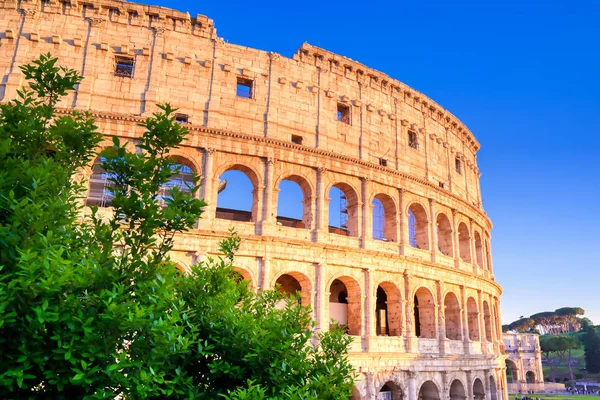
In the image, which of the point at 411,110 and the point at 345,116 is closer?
the point at 345,116

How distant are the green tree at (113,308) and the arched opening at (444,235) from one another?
1732 cm

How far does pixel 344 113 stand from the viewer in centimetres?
2117

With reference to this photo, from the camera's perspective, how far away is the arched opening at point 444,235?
23328mm

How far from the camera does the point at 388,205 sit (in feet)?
68.7

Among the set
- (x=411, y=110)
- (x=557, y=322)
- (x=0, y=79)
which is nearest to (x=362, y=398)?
(x=411, y=110)

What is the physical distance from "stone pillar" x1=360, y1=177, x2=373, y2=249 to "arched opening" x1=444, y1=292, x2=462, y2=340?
20.3 feet

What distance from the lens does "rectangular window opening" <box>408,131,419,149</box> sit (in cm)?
2304

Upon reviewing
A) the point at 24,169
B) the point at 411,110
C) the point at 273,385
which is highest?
the point at 411,110

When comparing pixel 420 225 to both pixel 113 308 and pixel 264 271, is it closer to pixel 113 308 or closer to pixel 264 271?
pixel 264 271

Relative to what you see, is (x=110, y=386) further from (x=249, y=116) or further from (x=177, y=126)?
(x=249, y=116)

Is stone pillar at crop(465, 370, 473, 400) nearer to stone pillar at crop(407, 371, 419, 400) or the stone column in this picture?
the stone column

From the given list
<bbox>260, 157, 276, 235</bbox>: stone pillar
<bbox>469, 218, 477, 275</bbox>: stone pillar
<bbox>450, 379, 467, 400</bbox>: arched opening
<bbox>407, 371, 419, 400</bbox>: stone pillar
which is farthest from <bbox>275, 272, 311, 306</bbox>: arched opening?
<bbox>469, 218, 477, 275</bbox>: stone pillar

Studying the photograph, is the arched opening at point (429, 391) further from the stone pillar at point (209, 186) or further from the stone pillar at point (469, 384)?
the stone pillar at point (209, 186)

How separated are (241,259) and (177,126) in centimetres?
1044
